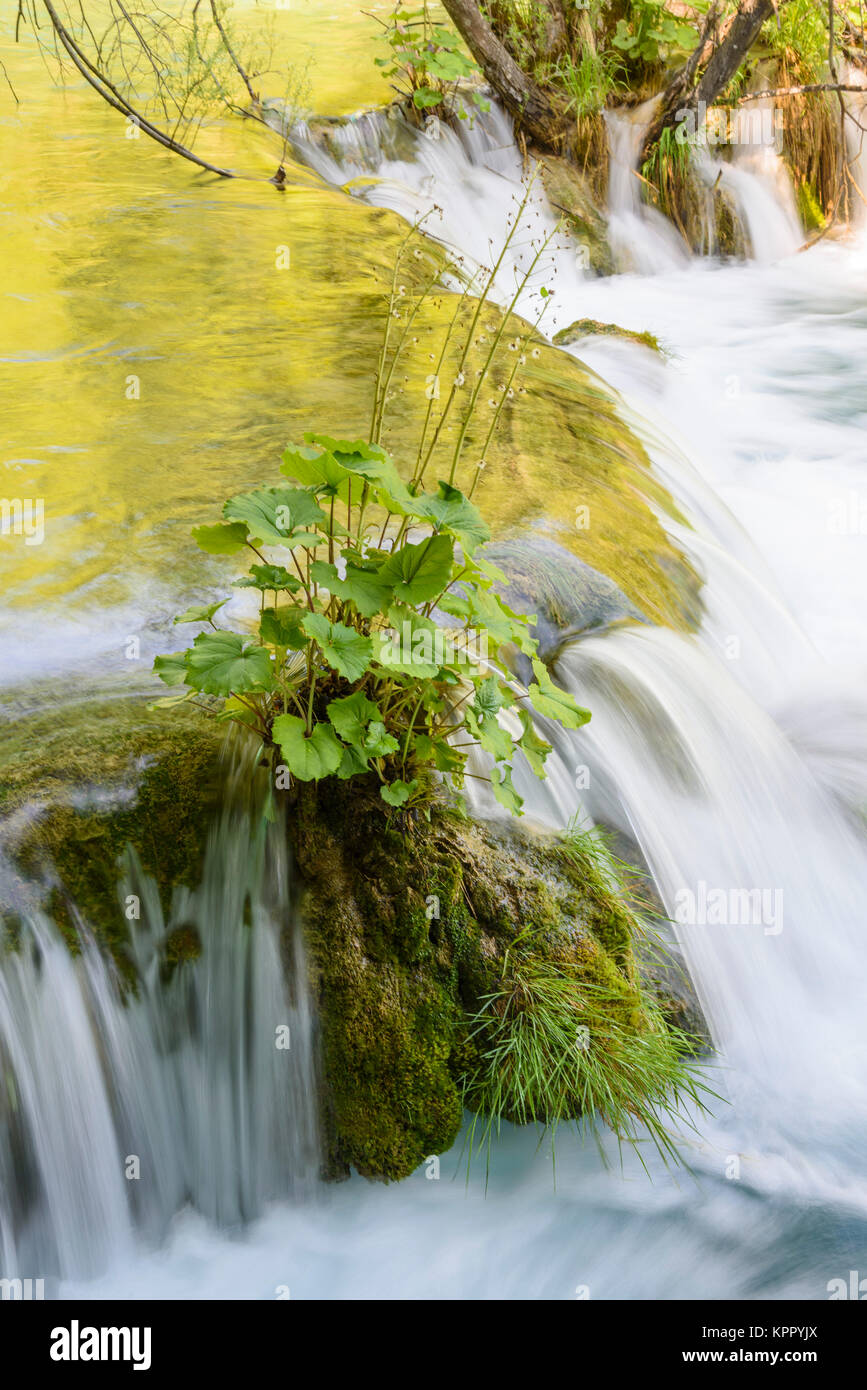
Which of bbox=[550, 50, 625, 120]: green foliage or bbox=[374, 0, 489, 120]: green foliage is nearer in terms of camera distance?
bbox=[374, 0, 489, 120]: green foliage

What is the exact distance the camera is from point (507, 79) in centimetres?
914

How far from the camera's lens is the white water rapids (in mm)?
2779

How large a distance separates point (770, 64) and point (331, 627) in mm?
9060

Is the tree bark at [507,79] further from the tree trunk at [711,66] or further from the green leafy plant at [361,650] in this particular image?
the green leafy plant at [361,650]

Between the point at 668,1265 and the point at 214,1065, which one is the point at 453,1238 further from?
the point at 214,1065

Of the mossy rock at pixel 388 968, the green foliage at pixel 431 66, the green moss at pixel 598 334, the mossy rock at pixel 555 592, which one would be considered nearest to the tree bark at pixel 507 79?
the green foliage at pixel 431 66

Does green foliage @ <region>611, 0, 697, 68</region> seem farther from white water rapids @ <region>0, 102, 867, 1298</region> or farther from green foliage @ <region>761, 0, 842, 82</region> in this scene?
white water rapids @ <region>0, 102, 867, 1298</region>

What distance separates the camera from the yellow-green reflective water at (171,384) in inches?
143

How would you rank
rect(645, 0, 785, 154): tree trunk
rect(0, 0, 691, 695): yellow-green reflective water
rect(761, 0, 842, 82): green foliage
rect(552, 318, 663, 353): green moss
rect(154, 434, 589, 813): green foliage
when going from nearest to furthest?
1. rect(154, 434, 589, 813): green foliage
2. rect(0, 0, 691, 695): yellow-green reflective water
3. rect(552, 318, 663, 353): green moss
4. rect(645, 0, 785, 154): tree trunk
5. rect(761, 0, 842, 82): green foliage

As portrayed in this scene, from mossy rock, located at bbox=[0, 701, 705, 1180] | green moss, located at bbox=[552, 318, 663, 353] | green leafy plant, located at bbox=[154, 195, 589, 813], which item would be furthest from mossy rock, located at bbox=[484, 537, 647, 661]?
green moss, located at bbox=[552, 318, 663, 353]

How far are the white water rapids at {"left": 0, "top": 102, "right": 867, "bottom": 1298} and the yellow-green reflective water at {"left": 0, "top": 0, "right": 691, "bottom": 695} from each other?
59 centimetres

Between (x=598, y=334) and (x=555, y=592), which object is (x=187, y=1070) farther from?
(x=598, y=334)

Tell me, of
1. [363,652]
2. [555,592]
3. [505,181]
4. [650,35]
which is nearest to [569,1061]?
[363,652]
